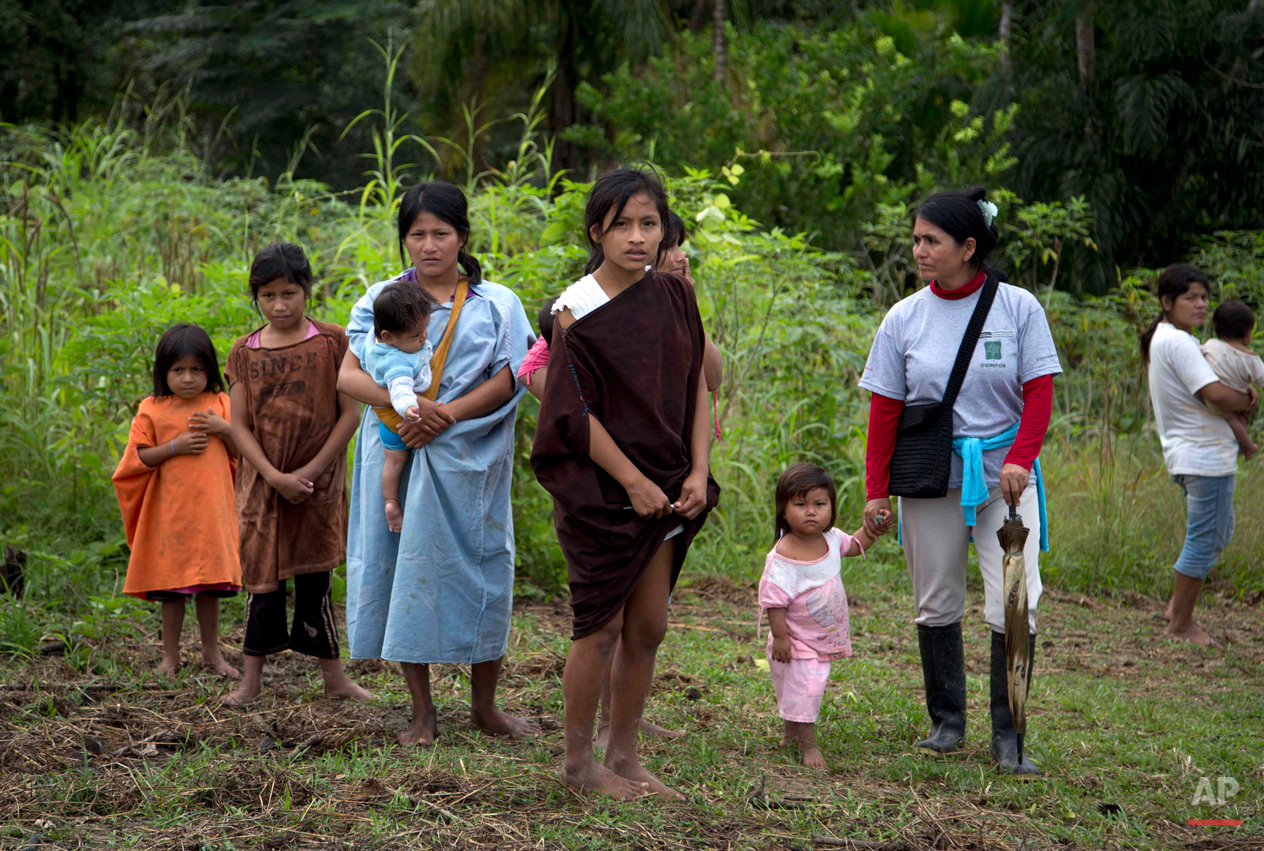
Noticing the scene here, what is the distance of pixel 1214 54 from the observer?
39.4 ft

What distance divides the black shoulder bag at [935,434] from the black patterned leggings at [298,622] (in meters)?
2.10

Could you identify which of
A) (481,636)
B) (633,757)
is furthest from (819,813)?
(481,636)

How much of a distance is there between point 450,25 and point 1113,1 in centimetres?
920

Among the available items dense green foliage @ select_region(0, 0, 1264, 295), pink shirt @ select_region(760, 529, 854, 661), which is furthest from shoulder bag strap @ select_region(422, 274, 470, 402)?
dense green foliage @ select_region(0, 0, 1264, 295)

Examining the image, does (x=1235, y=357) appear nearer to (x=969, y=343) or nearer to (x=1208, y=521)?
(x=1208, y=521)

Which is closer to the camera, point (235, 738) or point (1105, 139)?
point (235, 738)

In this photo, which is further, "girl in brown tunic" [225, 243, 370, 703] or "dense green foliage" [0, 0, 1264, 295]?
"dense green foliage" [0, 0, 1264, 295]

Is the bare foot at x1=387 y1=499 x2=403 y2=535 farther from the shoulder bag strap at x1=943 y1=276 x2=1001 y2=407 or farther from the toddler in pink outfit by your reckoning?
the shoulder bag strap at x1=943 y1=276 x2=1001 y2=407

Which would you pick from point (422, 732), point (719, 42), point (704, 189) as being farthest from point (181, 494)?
point (719, 42)

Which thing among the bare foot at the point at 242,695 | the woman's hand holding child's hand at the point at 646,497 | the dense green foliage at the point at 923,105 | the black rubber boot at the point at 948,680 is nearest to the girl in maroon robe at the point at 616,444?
the woman's hand holding child's hand at the point at 646,497

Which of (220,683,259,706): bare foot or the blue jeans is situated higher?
the blue jeans

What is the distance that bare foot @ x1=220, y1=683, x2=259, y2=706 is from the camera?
407 centimetres

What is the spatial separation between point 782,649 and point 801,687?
5.4 inches

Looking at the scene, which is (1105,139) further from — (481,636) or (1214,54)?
(481,636)
